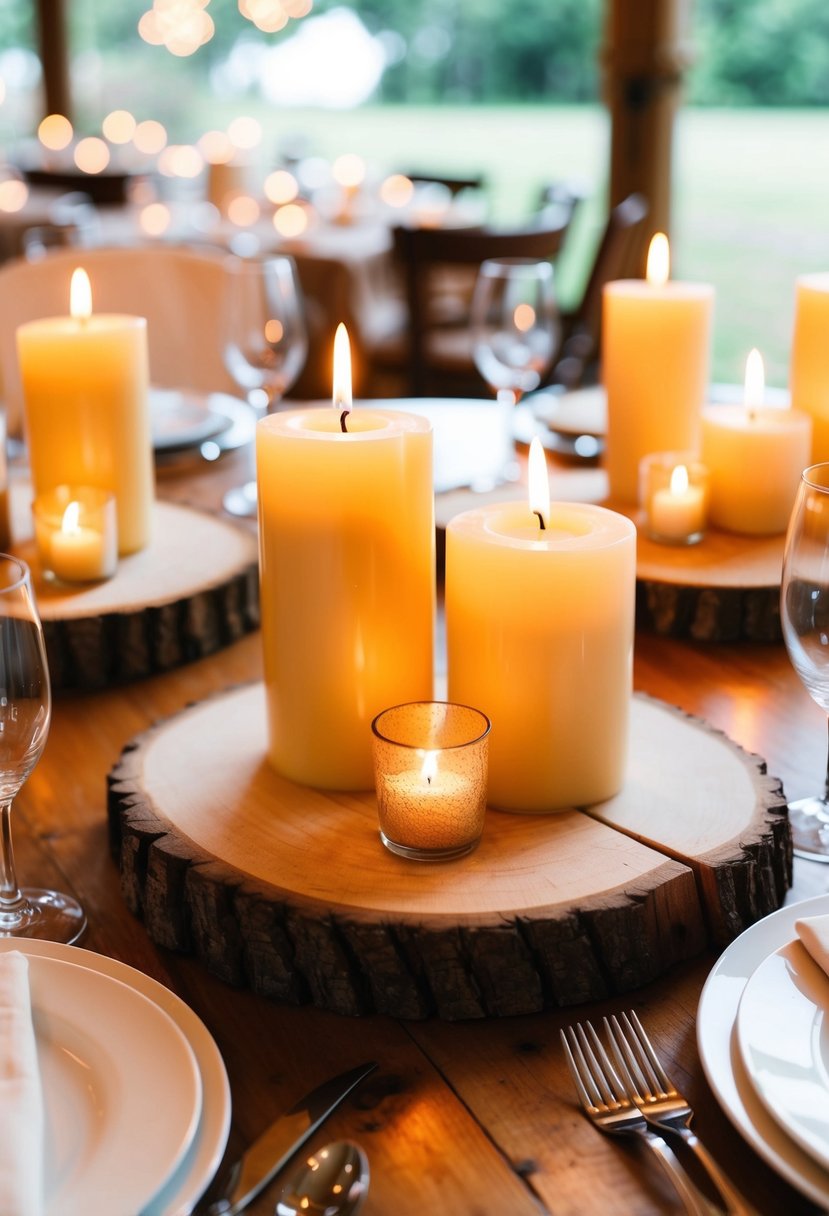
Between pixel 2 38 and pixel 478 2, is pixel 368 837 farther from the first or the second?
pixel 2 38

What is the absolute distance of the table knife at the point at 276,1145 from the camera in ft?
1.72

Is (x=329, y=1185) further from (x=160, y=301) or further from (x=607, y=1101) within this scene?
(x=160, y=301)

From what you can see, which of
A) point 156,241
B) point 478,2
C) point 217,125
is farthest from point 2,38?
point 156,241

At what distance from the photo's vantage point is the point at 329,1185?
1.76 feet

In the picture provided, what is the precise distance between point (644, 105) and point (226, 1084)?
3701 mm

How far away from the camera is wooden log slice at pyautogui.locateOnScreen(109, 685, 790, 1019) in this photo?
0.65 meters

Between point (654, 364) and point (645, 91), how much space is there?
282 centimetres

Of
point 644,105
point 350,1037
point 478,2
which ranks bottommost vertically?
point 350,1037

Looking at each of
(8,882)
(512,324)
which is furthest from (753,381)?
(8,882)

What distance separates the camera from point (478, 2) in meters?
5.91

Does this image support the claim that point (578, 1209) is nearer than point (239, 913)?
Yes

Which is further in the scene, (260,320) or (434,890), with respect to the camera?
(260,320)

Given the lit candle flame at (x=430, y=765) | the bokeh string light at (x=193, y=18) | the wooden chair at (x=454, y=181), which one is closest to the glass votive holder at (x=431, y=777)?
the lit candle flame at (x=430, y=765)

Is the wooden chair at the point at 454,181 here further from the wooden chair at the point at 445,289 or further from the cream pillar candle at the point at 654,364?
the cream pillar candle at the point at 654,364
